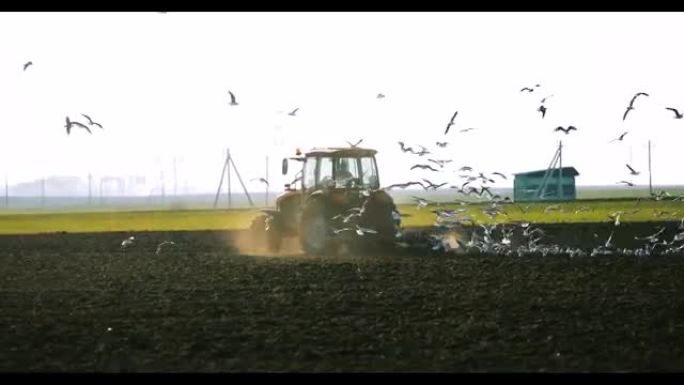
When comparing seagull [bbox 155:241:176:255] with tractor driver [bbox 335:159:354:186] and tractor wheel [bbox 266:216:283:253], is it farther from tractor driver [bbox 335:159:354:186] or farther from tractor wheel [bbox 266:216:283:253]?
tractor driver [bbox 335:159:354:186]

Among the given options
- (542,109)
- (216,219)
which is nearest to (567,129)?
(542,109)

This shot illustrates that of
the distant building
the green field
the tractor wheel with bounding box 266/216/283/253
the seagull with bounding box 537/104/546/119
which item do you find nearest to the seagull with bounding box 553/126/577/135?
the seagull with bounding box 537/104/546/119

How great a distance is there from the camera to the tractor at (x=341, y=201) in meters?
20.3

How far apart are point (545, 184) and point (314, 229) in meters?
44.1

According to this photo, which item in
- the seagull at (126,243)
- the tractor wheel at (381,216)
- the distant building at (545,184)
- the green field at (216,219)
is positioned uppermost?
the distant building at (545,184)

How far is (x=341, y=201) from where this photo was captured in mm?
20375

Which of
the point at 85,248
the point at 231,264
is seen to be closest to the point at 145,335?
the point at 231,264

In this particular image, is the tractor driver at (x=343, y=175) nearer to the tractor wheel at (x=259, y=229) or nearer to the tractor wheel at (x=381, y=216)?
the tractor wheel at (x=381, y=216)

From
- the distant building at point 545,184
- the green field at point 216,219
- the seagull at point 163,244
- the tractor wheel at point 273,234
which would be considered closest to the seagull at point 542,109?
the tractor wheel at point 273,234

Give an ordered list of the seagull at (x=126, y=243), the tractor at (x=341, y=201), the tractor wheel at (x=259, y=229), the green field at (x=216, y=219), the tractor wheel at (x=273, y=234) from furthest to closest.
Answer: the green field at (x=216, y=219), the seagull at (x=126, y=243), the tractor wheel at (x=259, y=229), the tractor wheel at (x=273, y=234), the tractor at (x=341, y=201)

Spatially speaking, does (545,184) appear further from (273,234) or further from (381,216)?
(381,216)

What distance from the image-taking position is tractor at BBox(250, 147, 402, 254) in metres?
20.3
